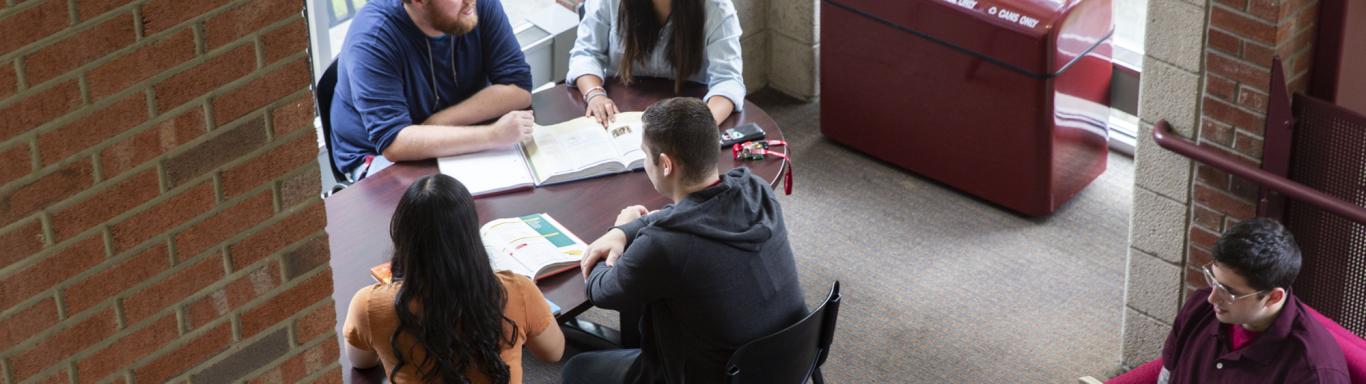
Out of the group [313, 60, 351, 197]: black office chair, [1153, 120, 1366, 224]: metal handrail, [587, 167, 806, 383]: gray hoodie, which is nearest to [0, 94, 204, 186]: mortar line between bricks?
[587, 167, 806, 383]: gray hoodie

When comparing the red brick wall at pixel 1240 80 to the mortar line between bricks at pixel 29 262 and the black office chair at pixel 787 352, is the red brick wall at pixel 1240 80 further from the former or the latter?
the mortar line between bricks at pixel 29 262

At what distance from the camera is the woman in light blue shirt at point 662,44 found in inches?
175

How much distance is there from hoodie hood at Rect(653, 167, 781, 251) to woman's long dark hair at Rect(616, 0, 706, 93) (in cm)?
115

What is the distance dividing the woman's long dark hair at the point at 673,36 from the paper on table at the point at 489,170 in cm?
59

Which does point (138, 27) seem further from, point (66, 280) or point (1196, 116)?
point (1196, 116)

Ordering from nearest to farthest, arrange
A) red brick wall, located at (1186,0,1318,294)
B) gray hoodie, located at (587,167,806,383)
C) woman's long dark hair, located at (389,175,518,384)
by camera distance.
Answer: woman's long dark hair, located at (389,175,518,384) → gray hoodie, located at (587,167,806,383) → red brick wall, located at (1186,0,1318,294)

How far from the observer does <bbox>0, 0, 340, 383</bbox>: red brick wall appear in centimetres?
192

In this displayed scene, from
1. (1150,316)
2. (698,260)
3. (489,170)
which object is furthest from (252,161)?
(1150,316)

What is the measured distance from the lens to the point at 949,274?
4.95 m

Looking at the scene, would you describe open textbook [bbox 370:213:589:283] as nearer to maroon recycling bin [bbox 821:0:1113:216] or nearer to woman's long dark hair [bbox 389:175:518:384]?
woman's long dark hair [bbox 389:175:518:384]

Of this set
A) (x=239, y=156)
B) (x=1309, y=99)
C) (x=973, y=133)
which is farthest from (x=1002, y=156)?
(x=239, y=156)

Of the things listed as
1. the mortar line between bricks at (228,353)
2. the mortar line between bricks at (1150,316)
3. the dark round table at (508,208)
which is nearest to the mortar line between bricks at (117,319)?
the mortar line between bricks at (228,353)

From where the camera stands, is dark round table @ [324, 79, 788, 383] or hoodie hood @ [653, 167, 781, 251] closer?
hoodie hood @ [653, 167, 781, 251]

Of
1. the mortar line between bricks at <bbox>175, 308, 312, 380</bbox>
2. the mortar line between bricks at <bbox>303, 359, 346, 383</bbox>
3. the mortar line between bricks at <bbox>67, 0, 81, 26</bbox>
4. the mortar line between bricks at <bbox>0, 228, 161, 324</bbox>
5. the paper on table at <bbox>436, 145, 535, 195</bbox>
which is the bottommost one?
the paper on table at <bbox>436, 145, 535, 195</bbox>
